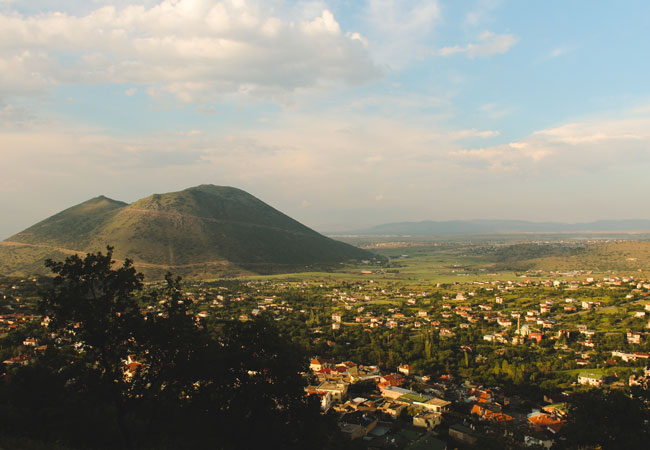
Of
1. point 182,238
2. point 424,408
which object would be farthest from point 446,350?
point 182,238

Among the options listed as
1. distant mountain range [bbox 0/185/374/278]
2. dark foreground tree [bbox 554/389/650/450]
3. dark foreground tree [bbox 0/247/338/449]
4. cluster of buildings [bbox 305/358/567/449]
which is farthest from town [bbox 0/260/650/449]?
distant mountain range [bbox 0/185/374/278]

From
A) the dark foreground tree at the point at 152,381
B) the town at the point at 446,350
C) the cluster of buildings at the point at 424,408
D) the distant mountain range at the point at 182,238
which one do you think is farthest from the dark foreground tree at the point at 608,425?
the distant mountain range at the point at 182,238

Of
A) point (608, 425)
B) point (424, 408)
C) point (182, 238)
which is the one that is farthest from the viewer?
point (182, 238)

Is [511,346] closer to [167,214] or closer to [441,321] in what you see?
[441,321]

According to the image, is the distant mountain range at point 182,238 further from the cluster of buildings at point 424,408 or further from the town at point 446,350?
the cluster of buildings at point 424,408

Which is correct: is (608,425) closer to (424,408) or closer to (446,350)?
(424,408)

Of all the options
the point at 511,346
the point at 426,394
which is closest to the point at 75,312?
the point at 426,394

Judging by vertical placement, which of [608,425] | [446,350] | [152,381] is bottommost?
[446,350]
